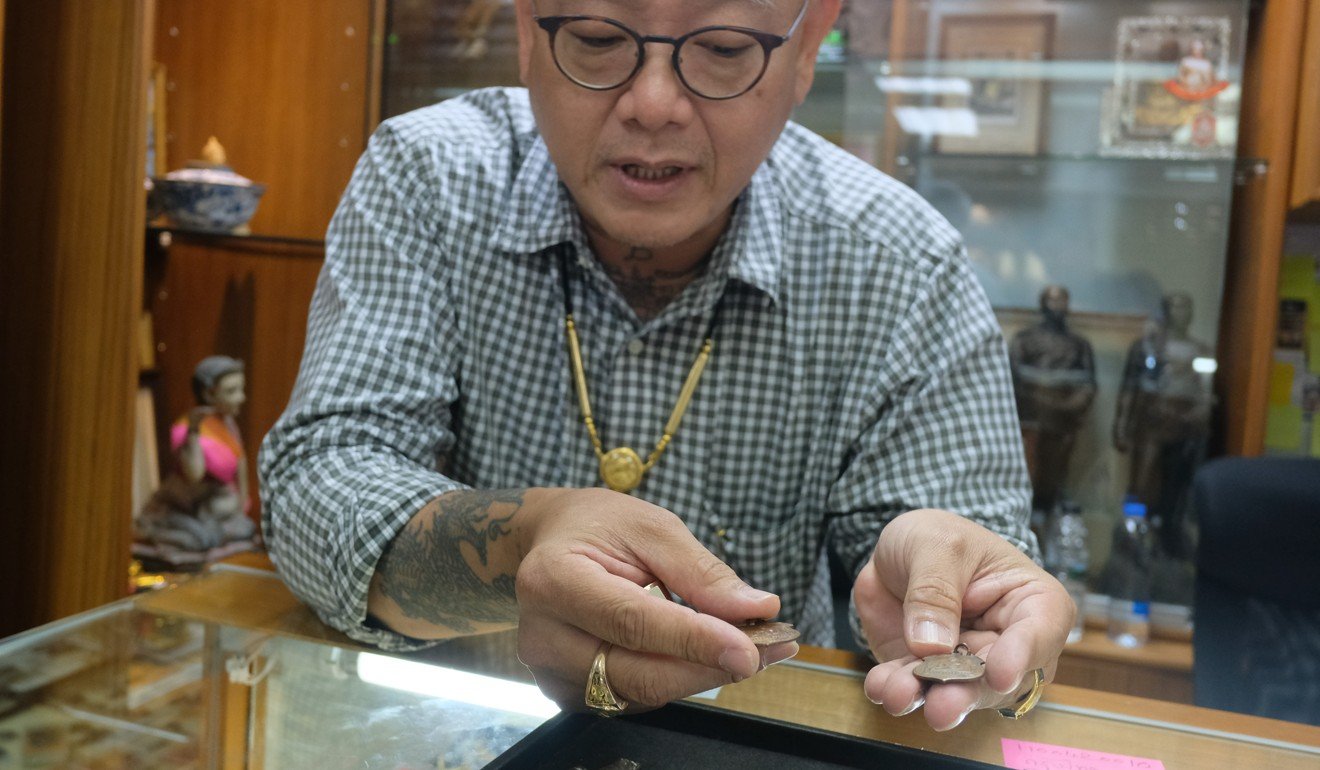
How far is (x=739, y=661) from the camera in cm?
55

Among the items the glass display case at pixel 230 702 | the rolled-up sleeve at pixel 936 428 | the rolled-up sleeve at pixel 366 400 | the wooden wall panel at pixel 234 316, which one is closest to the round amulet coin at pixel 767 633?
the glass display case at pixel 230 702

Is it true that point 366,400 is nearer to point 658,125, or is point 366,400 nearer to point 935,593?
point 658,125

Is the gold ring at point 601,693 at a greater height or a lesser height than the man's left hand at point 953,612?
lesser

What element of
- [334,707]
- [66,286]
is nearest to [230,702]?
[334,707]

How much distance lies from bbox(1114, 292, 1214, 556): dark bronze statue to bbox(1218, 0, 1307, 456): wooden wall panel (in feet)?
0.16

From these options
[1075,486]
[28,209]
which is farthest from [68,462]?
[1075,486]

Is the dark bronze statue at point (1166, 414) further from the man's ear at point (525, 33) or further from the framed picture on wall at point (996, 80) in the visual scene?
the man's ear at point (525, 33)

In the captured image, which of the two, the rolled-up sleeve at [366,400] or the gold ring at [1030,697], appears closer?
the gold ring at [1030,697]


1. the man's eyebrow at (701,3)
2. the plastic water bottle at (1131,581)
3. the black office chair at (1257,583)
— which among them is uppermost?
the man's eyebrow at (701,3)

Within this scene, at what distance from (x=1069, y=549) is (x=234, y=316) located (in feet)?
5.09

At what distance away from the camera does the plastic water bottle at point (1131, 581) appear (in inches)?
75.0

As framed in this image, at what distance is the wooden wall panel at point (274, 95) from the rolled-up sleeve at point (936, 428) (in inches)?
43.4

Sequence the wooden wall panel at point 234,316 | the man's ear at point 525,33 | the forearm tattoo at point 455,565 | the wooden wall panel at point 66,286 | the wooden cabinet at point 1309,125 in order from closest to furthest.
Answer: the forearm tattoo at point 455,565 < the man's ear at point 525,33 < the wooden wall panel at point 66,286 < the wooden cabinet at point 1309,125 < the wooden wall panel at point 234,316

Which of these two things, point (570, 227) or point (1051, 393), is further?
point (1051, 393)
